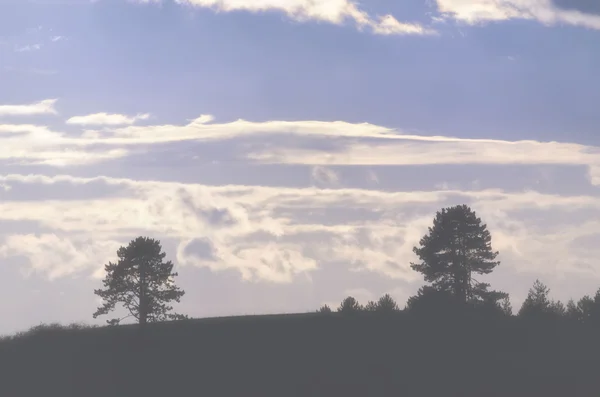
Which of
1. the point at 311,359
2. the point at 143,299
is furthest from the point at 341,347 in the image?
the point at 143,299

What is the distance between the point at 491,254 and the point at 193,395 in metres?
42.6

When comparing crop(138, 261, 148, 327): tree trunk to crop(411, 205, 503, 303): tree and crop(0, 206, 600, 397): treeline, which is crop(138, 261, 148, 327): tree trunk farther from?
crop(411, 205, 503, 303): tree

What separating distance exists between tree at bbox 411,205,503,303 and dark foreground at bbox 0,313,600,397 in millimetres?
7132

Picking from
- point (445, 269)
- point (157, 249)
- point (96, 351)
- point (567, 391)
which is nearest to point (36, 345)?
point (96, 351)

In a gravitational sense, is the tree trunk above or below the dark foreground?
above

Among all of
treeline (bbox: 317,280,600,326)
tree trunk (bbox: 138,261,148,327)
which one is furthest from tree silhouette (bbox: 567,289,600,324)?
tree trunk (bbox: 138,261,148,327)

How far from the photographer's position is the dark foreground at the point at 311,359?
8694 cm

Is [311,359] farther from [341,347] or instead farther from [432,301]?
→ [432,301]

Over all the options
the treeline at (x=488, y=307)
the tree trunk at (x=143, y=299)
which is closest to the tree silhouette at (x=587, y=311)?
the treeline at (x=488, y=307)

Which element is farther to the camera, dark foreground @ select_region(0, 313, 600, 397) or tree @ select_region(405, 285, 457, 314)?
tree @ select_region(405, 285, 457, 314)

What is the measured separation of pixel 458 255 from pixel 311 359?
27298 millimetres

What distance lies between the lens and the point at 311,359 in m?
93.3

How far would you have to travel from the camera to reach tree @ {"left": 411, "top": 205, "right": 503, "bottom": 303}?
113 metres

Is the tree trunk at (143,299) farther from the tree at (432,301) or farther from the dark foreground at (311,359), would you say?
the tree at (432,301)
